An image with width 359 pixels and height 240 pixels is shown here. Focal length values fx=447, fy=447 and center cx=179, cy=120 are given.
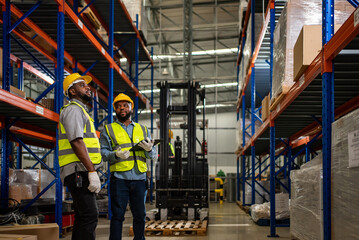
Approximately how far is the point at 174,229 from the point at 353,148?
14.8ft

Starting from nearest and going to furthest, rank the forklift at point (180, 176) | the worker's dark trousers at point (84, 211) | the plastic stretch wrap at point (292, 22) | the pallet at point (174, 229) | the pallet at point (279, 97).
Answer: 1. the worker's dark trousers at point (84, 211)
2. the plastic stretch wrap at point (292, 22)
3. the pallet at point (279, 97)
4. the pallet at point (174, 229)
5. the forklift at point (180, 176)

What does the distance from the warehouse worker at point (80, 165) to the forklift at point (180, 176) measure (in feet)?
14.4

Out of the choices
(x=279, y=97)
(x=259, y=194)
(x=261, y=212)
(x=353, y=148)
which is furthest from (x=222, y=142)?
(x=353, y=148)

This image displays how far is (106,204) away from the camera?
35.9ft

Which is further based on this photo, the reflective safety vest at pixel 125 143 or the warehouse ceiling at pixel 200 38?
the warehouse ceiling at pixel 200 38

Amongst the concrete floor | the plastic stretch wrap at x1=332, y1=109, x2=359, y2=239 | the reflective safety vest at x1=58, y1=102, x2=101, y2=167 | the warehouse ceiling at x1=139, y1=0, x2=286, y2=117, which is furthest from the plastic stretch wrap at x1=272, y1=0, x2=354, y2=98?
the warehouse ceiling at x1=139, y1=0, x2=286, y2=117

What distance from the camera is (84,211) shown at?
376 centimetres

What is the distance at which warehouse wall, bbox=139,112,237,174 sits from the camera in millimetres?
25906

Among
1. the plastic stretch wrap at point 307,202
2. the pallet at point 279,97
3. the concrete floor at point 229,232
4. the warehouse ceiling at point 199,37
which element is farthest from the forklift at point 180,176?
the warehouse ceiling at point 199,37

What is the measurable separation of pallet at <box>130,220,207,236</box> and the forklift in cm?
68

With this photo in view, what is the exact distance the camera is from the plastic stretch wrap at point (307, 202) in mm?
5059

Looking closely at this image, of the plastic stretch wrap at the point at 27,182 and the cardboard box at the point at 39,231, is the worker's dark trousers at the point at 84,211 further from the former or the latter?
the plastic stretch wrap at the point at 27,182

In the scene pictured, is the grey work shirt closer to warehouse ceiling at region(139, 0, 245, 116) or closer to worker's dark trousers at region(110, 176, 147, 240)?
worker's dark trousers at region(110, 176, 147, 240)

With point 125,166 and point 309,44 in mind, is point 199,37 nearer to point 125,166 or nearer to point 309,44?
point 309,44
